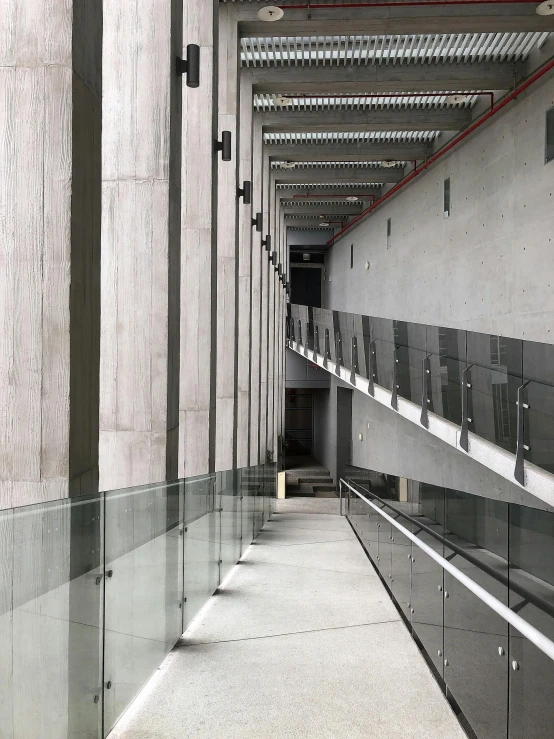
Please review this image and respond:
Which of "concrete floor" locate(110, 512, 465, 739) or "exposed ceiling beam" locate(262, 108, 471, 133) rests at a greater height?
"exposed ceiling beam" locate(262, 108, 471, 133)

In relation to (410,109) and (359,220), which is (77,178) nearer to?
(410,109)

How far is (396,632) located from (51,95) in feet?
11.7

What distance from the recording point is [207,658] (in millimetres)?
4055

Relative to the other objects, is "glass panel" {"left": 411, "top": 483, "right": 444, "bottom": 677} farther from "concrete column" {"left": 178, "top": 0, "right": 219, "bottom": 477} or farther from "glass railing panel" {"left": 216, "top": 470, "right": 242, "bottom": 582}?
"concrete column" {"left": 178, "top": 0, "right": 219, "bottom": 477}

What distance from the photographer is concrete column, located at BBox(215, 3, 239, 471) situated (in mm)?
10383

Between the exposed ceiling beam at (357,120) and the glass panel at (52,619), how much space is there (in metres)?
13.6

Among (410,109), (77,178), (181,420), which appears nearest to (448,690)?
(77,178)

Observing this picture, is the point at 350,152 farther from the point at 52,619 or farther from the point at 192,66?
the point at 52,619

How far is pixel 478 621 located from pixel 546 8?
9.09m

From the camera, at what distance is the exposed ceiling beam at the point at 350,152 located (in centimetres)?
1739

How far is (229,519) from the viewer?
21.4 ft

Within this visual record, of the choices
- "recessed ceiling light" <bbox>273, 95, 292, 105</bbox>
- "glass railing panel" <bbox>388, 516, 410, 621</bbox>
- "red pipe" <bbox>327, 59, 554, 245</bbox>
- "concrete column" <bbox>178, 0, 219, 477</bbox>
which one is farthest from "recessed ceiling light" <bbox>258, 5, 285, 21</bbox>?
"glass railing panel" <bbox>388, 516, 410, 621</bbox>

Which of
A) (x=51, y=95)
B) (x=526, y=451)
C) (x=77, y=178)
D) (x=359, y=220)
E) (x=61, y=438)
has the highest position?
(x=359, y=220)

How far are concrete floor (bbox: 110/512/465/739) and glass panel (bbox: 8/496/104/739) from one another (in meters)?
0.51
